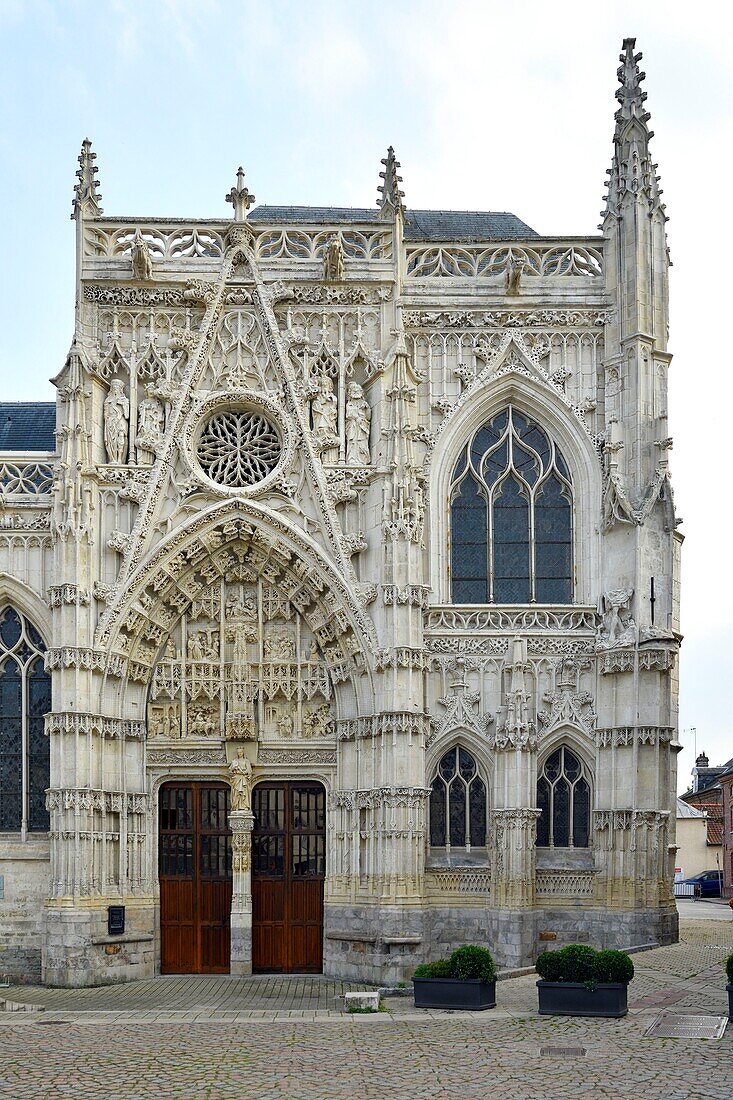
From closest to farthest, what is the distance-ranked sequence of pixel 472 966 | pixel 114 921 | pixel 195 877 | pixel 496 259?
1. pixel 472 966
2. pixel 114 921
3. pixel 195 877
4. pixel 496 259

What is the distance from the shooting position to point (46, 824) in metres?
30.8

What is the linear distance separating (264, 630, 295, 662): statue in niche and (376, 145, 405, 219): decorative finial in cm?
952

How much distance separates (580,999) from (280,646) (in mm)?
11663

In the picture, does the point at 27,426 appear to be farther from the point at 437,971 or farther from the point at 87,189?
the point at 437,971

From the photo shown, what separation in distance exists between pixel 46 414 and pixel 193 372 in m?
6.47

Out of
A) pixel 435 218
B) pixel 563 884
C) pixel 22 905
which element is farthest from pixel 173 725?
pixel 435 218

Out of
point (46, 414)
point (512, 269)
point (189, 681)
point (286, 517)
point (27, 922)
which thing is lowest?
point (27, 922)

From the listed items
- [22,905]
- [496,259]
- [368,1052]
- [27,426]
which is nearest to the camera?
[368,1052]

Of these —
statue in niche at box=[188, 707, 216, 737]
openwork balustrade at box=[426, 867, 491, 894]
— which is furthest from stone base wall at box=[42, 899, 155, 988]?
openwork balustrade at box=[426, 867, 491, 894]

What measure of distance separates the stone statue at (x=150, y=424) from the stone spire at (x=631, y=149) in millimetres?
10838

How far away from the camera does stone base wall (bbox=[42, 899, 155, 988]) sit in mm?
28531

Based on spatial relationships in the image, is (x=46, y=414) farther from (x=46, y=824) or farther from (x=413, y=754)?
(x=413, y=754)

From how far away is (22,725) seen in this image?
102 ft

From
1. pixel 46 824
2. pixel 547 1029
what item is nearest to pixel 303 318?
pixel 46 824
